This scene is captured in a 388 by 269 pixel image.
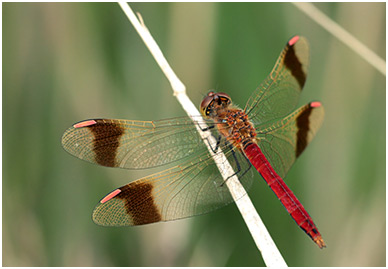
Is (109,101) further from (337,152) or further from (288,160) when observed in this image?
(337,152)

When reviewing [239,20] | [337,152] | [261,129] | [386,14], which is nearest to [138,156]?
[261,129]

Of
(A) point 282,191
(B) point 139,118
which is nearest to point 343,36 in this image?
(A) point 282,191

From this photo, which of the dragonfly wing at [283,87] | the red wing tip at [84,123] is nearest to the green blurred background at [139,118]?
the dragonfly wing at [283,87]

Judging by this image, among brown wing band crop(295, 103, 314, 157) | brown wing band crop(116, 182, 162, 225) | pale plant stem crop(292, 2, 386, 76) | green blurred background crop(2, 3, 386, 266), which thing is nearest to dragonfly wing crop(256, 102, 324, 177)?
brown wing band crop(295, 103, 314, 157)

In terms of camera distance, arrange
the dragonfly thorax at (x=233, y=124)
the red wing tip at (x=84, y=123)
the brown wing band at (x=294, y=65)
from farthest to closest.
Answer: the brown wing band at (x=294, y=65) < the dragonfly thorax at (x=233, y=124) < the red wing tip at (x=84, y=123)

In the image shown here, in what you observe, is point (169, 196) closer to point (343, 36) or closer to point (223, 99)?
point (223, 99)

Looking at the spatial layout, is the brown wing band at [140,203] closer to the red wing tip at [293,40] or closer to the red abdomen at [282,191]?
the red abdomen at [282,191]

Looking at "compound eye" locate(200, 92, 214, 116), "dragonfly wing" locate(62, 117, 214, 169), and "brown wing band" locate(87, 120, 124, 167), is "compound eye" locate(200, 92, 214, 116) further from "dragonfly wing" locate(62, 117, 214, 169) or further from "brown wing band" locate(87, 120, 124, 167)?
"brown wing band" locate(87, 120, 124, 167)
